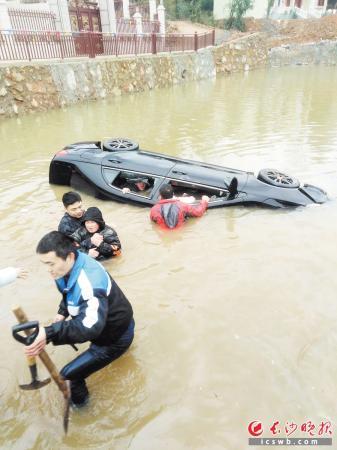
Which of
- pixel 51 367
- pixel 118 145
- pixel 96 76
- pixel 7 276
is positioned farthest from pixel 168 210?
pixel 96 76

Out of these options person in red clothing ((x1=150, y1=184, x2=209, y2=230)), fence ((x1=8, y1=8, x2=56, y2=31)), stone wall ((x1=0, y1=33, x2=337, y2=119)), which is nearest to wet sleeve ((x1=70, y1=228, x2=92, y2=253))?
→ person in red clothing ((x1=150, y1=184, x2=209, y2=230))

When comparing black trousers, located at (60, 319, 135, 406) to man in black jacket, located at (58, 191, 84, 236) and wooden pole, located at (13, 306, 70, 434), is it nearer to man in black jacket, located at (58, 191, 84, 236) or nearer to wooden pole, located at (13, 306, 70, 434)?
wooden pole, located at (13, 306, 70, 434)

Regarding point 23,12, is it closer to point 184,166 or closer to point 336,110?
point 336,110

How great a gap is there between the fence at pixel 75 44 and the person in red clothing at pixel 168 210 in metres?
12.2

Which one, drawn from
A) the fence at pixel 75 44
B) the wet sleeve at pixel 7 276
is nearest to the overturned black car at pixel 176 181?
the wet sleeve at pixel 7 276

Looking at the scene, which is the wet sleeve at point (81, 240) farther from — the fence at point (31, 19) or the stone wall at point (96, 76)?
the fence at point (31, 19)

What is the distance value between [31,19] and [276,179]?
18.2 m

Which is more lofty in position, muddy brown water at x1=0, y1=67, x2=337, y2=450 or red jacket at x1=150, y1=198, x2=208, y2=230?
red jacket at x1=150, y1=198, x2=208, y2=230

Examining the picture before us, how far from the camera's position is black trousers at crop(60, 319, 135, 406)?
2648mm

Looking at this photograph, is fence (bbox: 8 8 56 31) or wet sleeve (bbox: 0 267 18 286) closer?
wet sleeve (bbox: 0 267 18 286)

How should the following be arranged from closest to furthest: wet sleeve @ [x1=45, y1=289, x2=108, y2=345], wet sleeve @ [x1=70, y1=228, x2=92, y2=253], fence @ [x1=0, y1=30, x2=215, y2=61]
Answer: wet sleeve @ [x1=45, y1=289, x2=108, y2=345], wet sleeve @ [x1=70, y1=228, x2=92, y2=253], fence @ [x1=0, y1=30, x2=215, y2=61]

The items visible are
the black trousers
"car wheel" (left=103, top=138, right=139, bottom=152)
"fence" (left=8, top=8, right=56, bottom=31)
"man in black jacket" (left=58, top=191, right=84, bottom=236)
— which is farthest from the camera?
"fence" (left=8, top=8, right=56, bottom=31)

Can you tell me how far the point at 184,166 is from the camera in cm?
614

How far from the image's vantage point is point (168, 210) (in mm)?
5445
